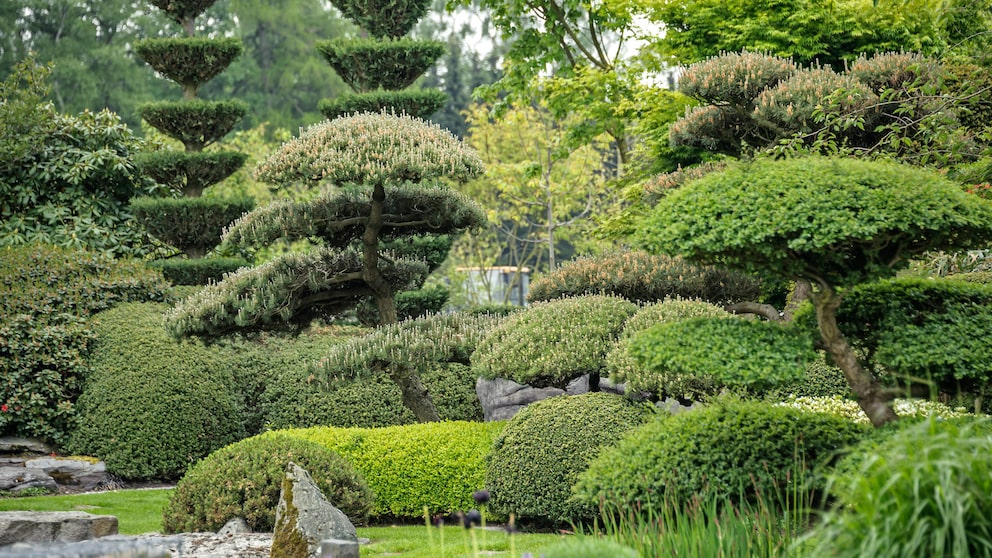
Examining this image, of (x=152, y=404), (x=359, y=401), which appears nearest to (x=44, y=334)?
(x=152, y=404)

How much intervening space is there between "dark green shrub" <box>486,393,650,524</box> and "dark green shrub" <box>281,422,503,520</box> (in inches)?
17.2

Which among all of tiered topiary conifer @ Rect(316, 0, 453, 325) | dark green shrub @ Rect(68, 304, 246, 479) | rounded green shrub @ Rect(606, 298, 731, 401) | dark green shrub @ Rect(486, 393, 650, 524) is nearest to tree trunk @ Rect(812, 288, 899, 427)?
rounded green shrub @ Rect(606, 298, 731, 401)

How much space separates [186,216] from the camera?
14.1 metres

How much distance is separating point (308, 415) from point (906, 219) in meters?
7.77

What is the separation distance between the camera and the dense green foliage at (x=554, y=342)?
27.6 feet

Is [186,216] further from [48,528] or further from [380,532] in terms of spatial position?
[48,528]

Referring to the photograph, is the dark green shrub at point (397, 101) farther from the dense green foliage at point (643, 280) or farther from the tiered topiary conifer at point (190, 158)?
the dense green foliage at point (643, 280)

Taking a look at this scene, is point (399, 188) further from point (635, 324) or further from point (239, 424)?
point (239, 424)

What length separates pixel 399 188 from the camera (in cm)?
954

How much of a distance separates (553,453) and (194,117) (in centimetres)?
969

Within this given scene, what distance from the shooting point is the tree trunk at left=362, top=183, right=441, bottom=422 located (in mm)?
9328

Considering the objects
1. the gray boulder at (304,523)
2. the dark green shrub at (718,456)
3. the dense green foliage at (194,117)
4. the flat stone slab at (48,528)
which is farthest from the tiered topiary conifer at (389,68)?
the dark green shrub at (718,456)

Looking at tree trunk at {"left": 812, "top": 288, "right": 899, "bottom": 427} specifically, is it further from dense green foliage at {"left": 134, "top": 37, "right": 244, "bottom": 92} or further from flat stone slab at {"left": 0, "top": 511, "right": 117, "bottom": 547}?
dense green foliage at {"left": 134, "top": 37, "right": 244, "bottom": 92}

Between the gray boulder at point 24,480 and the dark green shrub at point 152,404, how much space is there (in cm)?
68
